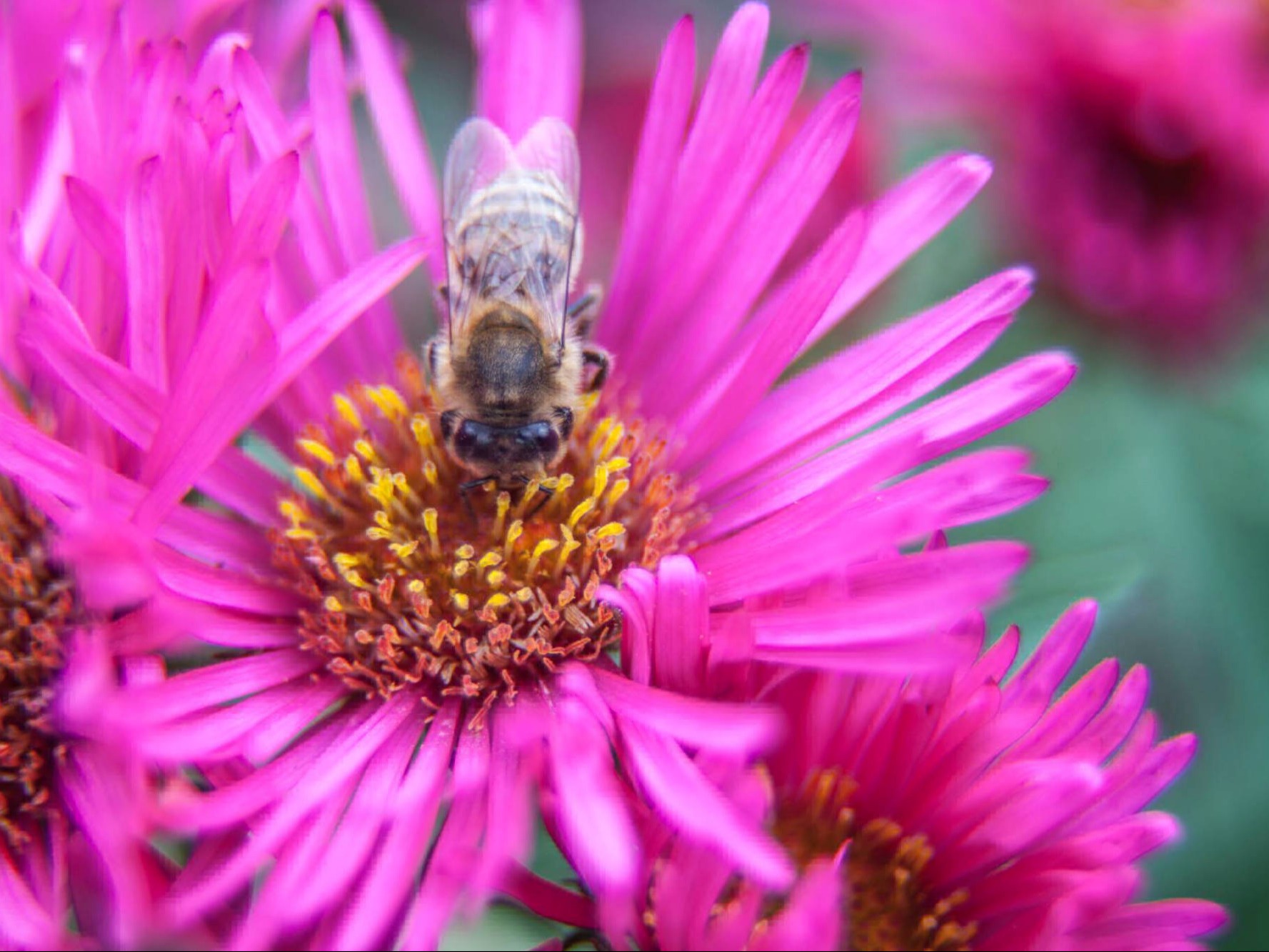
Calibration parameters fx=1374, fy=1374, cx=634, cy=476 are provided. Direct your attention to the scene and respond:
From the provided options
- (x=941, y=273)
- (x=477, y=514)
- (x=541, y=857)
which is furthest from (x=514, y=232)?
(x=941, y=273)

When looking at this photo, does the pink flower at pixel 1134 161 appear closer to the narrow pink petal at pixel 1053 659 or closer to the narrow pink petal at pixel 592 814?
the narrow pink petal at pixel 1053 659

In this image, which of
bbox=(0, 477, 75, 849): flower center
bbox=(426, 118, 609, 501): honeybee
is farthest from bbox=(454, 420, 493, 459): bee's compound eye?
bbox=(0, 477, 75, 849): flower center

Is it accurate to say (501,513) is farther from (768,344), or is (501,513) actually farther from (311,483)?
(768,344)

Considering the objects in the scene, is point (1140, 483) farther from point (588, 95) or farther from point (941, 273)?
point (588, 95)

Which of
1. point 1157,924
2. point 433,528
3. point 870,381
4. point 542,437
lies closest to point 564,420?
point 542,437

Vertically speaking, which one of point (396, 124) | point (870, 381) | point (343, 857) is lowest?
point (343, 857)

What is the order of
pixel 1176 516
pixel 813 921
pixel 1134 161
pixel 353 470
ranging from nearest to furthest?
pixel 813 921
pixel 353 470
pixel 1134 161
pixel 1176 516

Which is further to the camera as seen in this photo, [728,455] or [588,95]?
[588,95]

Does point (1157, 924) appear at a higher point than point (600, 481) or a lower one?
lower
